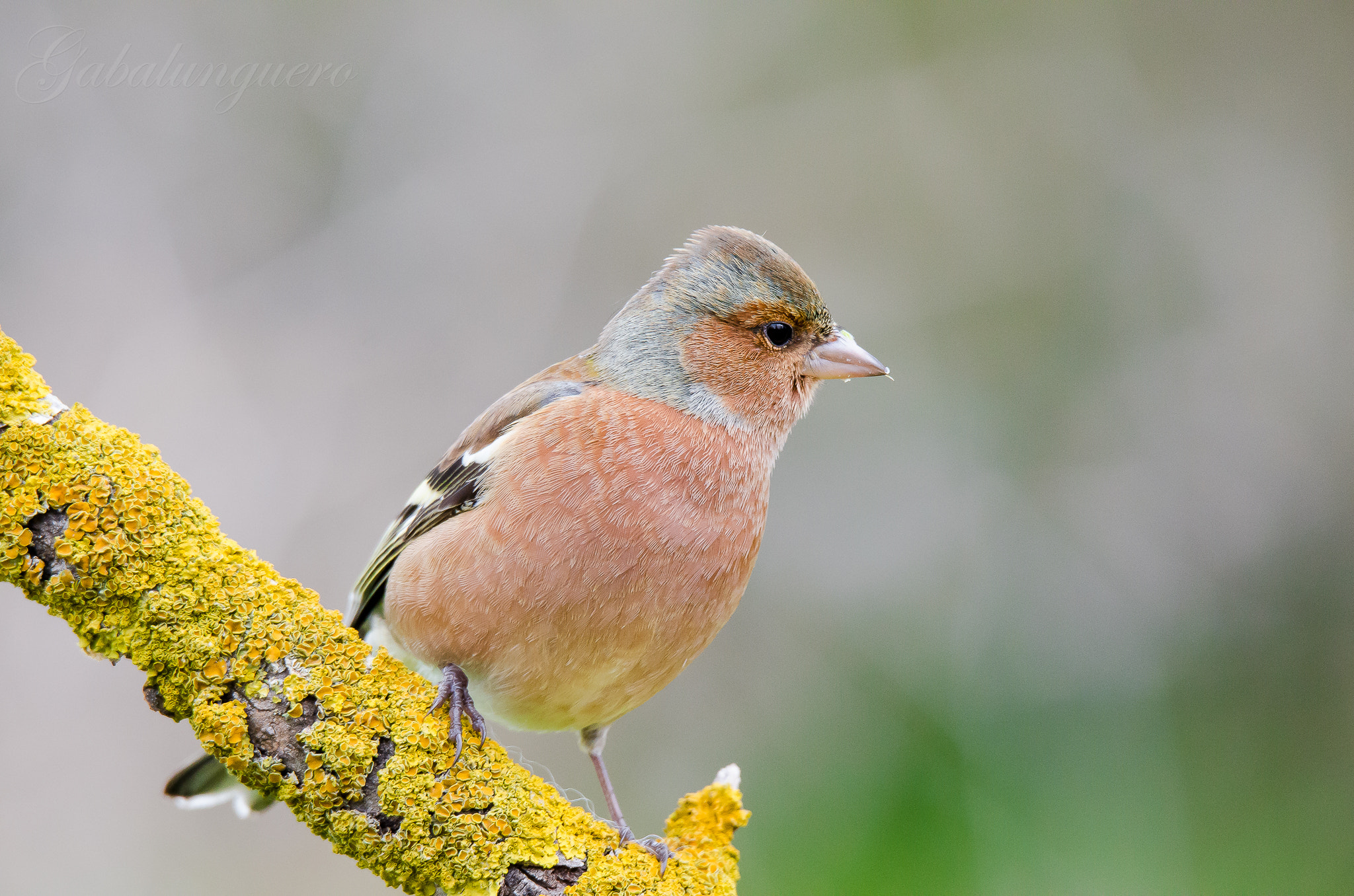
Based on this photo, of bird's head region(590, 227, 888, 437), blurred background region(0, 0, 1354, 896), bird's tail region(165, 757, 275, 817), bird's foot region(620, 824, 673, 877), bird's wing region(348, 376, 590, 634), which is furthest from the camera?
blurred background region(0, 0, 1354, 896)

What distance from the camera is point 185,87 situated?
252 inches

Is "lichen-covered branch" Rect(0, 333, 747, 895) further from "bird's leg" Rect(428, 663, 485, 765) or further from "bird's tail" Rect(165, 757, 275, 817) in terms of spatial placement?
"bird's tail" Rect(165, 757, 275, 817)

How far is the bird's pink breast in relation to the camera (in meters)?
3.05

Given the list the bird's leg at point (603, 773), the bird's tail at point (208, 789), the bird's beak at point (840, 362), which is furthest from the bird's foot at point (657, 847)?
the bird's beak at point (840, 362)

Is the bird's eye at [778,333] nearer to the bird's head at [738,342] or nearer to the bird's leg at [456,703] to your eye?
the bird's head at [738,342]

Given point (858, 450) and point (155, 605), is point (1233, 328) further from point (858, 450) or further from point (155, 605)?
point (155, 605)

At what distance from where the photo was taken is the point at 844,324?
20.9 ft

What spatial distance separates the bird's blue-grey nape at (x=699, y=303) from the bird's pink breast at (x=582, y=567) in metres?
0.23

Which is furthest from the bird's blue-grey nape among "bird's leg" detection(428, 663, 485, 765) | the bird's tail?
the bird's tail

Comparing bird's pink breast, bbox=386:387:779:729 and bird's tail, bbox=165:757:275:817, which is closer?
bird's pink breast, bbox=386:387:779:729

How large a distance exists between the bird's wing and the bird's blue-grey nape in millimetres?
203

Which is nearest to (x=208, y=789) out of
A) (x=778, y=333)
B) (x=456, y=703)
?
(x=456, y=703)

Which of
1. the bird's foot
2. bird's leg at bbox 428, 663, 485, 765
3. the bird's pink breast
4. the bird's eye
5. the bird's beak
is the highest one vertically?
the bird's eye

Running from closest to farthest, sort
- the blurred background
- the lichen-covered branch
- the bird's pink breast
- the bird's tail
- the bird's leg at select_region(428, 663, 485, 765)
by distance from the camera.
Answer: the lichen-covered branch, the bird's leg at select_region(428, 663, 485, 765), the bird's pink breast, the bird's tail, the blurred background
